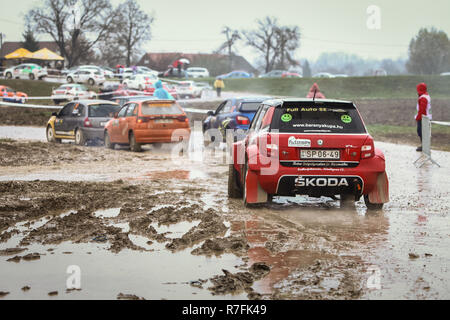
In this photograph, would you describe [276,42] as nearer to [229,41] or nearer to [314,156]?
[229,41]

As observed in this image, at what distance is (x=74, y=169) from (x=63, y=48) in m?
76.6

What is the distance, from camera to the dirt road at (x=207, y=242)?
234 inches

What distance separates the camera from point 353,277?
629cm

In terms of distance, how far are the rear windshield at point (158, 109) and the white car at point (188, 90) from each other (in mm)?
33449

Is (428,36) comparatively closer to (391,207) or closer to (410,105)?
(410,105)

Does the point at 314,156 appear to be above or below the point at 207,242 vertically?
above

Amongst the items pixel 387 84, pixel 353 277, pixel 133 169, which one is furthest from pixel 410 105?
pixel 353 277

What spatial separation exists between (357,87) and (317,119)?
51.4 m

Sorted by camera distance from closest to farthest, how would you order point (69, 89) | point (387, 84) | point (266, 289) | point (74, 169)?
point (266, 289)
point (74, 169)
point (69, 89)
point (387, 84)

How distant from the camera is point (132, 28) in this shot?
93812 millimetres

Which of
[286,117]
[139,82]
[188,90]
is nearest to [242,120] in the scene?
[286,117]

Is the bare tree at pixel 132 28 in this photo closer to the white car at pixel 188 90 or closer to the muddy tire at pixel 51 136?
the white car at pixel 188 90

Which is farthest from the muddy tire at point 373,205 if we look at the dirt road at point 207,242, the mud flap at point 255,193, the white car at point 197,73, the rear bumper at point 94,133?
the white car at point 197,73

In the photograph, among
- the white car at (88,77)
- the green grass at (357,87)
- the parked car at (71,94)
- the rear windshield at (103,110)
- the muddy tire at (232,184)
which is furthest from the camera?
the white car at (88,77)
